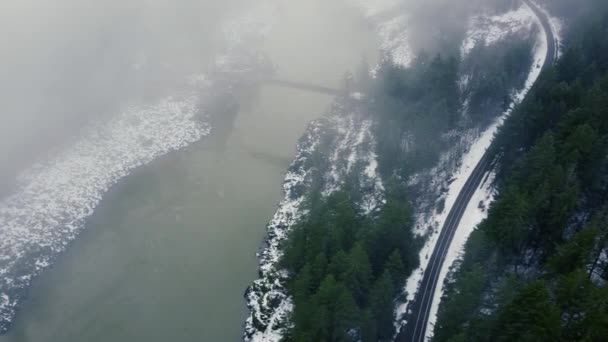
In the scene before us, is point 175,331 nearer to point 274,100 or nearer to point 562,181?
point 562,181

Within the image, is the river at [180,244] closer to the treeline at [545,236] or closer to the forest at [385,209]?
the forest at [385,209]

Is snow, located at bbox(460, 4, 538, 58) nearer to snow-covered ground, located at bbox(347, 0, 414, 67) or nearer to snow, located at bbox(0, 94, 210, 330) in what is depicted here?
snow-covered ground, located at bbox(347, 0, 414, 67)

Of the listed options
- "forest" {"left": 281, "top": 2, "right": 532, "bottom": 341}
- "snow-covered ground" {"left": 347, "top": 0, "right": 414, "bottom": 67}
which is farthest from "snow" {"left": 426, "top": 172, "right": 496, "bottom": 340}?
"snow-covered ground" {"left": 347, "top": 0, "right": 414, "bottom": 67}

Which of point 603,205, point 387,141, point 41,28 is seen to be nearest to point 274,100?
point 387,141

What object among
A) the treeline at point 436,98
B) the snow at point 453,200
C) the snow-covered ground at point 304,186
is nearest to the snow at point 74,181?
the snow-covered ground at point 304,186

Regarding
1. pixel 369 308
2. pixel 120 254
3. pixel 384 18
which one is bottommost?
pixel 369 308

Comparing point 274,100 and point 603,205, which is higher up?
point 274,100

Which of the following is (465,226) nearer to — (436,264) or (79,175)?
(436,264)
